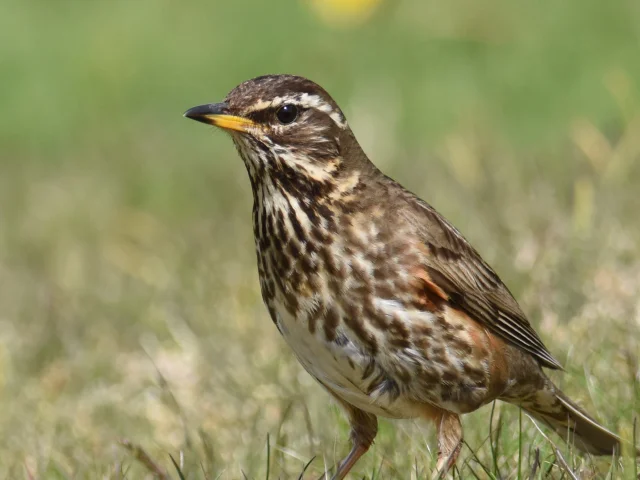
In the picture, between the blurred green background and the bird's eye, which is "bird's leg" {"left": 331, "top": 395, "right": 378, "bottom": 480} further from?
the bird's eye

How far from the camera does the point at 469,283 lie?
574 centimetres

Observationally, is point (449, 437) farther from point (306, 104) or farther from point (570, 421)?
point (306, 104)

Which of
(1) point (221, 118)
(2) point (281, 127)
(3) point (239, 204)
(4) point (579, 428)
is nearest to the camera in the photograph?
(1) point (221, 118)

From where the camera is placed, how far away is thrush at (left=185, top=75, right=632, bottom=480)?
5266 mm

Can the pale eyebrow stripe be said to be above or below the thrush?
above

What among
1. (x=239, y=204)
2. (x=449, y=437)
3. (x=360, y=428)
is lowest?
(x=239, y=204)

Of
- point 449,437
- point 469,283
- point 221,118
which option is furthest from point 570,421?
point 221,118

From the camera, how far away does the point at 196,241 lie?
9.66 metres

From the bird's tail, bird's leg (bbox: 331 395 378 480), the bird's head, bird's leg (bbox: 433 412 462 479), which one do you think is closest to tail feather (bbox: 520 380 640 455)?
the bird's tail

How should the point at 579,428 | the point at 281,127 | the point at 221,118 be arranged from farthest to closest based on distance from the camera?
the point at 579,428, the point at 281,127, the point at 221,118

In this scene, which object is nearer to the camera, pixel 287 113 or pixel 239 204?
pixel 287 113

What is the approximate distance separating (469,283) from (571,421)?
693mm

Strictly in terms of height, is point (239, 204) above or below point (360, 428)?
below

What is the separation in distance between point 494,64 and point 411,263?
7.60 metres
